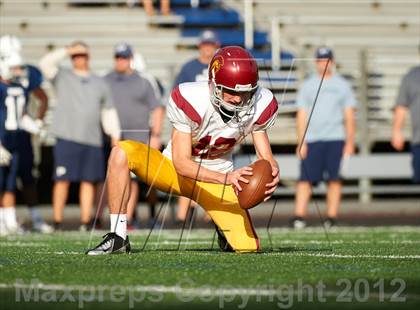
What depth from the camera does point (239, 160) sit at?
13.9m

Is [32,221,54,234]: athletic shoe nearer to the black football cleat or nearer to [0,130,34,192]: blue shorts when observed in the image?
[0,130,34,192]: blue shorts

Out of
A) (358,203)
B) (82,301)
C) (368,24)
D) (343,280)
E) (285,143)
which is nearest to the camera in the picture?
(82,301)

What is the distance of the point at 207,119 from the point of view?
6.85 metres

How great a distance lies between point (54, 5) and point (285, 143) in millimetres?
3888

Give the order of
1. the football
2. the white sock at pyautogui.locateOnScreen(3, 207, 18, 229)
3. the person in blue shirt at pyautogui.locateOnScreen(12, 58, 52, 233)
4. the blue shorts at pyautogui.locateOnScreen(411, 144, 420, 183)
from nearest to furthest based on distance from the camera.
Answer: the football
the white sock at pyautogui.locateOnScreen(3, 207, 18, 229)
the blue shorts at pyautogui.locateOnScreen(411, 144, 420, 183)
the person in blue shirt at pyautogui.locateOnScreen(12, 58, 52, 233)

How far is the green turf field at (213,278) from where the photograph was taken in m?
4.59

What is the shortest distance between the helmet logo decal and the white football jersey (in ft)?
0.58

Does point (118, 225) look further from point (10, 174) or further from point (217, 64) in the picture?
point (10, 174)

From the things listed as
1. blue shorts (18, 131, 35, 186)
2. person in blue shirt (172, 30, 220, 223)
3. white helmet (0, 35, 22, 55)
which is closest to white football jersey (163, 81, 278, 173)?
person in blue shirt (172, 30, 220, 223)

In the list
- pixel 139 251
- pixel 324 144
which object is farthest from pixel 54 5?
pixel 139 251

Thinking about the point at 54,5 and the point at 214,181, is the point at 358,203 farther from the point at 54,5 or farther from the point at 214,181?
the point at 214,181

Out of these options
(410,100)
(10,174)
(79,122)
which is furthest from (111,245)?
(410,100)

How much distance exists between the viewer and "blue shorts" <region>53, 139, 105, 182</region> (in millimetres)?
11742

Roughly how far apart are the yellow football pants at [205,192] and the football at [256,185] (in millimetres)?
469
